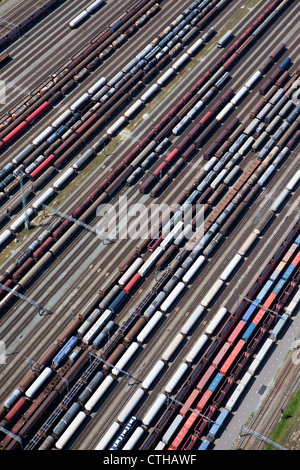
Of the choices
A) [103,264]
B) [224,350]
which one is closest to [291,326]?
[224,350]

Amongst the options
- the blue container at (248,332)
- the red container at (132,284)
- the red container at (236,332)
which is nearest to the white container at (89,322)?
the red container at (132,284)

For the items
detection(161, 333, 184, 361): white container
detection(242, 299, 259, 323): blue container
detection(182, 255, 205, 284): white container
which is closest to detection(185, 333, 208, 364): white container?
detection(161, 333, 184, 361): white container

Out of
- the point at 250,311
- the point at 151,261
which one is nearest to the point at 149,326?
the point at 151,261

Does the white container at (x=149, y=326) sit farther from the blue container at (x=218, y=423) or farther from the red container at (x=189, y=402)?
the blue container at (x=218, y=423)

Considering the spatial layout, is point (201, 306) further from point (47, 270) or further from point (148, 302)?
point (47, 270)

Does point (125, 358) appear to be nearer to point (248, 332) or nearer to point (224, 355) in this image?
point (224, 355)

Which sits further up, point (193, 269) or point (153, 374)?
point (193, 269)
